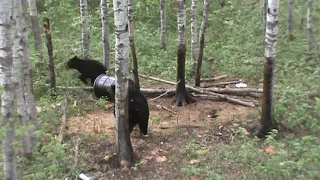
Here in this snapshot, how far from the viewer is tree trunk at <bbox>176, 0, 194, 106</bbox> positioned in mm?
9826

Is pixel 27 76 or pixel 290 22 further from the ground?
pixel 290 22

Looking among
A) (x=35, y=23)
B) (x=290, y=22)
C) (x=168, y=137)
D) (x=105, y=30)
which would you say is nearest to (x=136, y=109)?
(x=168, y=137)

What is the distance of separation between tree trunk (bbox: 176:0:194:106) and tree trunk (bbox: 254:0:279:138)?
8.67 feet

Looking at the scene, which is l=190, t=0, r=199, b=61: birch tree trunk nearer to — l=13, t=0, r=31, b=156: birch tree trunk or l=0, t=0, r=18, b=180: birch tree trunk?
l=13, t=0, r=31, b=156: birch tree trunk

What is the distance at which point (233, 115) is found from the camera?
9562 mm

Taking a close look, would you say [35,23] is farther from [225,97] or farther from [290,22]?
[290,22]

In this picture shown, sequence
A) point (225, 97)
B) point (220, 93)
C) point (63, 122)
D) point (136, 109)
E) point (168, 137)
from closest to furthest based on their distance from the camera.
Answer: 1. point (136, 109)
2. point (168, 137)
3. point (63, 122)
4. point (225, 97)
5. point (220, 93)

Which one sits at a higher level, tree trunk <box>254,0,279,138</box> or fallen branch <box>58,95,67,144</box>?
tree trunk <box>254,0,279,138</box>

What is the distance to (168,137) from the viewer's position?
8.44 m

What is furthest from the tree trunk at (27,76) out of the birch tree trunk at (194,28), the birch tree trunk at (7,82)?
the birch tree trunk at (194,28)

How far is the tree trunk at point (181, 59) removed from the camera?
9826 millimetres

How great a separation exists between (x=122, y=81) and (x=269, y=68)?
2.92m

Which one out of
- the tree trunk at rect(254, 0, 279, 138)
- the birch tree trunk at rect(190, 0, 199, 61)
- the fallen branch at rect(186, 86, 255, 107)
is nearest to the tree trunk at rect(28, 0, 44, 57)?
the birch tree trunk at rect(190, 0, 199, 61)

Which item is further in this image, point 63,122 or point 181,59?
point 181,59
